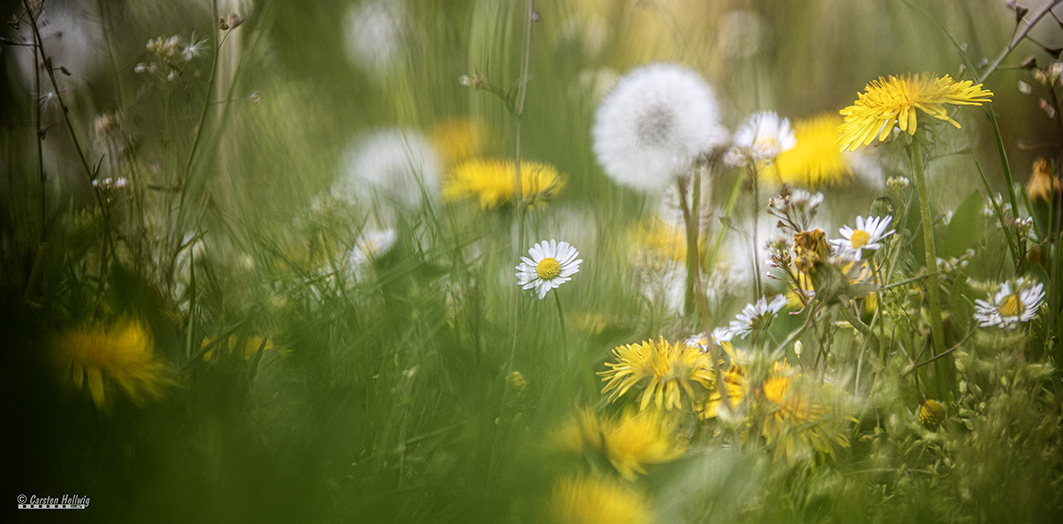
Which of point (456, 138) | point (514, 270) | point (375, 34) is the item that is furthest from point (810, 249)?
point (375, 34)

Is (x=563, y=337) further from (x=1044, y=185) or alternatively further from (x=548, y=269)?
(x=1044, y=185)

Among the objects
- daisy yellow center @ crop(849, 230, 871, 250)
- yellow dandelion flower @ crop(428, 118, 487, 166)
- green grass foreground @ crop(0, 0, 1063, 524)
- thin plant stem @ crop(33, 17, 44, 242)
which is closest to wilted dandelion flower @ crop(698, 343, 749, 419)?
green grass foreground @ crop(0, 0, 1063, 524)

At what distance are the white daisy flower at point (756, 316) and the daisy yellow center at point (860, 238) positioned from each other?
2.2 inches

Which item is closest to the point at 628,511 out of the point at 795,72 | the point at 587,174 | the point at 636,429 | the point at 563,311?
the point at 636,429

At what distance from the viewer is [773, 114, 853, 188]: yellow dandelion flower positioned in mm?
509

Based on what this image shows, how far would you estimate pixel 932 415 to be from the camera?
1.16 feet

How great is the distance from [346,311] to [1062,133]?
50 centimetres

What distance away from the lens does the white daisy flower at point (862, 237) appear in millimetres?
362

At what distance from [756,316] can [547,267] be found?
0.14 metres

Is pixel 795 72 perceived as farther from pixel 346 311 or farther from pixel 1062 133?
pixel 346 311

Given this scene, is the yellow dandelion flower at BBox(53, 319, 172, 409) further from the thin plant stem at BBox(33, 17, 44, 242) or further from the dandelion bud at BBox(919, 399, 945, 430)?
the dandelion bud at BBox(919, 399, 945, 430)

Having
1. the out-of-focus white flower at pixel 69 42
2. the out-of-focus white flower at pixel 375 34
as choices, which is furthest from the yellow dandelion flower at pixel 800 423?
the out-of-focus white flower at pixel 69 42

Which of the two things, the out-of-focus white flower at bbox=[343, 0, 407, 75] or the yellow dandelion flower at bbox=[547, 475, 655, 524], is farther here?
the out-of-focus white flower at bbox=[343, 0, 407, 75]

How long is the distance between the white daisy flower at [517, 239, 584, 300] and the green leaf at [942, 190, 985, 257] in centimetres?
27
